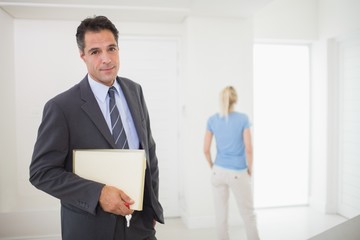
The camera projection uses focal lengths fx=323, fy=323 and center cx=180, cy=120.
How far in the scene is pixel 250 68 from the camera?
9.04 ft

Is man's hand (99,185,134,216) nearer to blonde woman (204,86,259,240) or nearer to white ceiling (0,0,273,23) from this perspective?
blonde woman (204,86,259,240)

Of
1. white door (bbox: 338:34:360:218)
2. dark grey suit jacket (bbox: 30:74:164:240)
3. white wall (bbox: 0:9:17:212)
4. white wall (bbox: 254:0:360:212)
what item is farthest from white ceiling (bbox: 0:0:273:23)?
dark grey suit jacket (bbox: 30:74:164:240)

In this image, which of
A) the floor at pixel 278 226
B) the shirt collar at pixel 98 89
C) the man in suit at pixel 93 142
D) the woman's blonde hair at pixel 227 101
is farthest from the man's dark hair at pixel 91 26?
the floor at pixel 278 226

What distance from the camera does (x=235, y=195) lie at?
2.28 meters

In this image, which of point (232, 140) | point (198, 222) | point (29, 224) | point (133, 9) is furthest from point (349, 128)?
point (29, 224)

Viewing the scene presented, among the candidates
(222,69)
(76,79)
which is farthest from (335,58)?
(76,79)

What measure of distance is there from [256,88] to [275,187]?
870mm

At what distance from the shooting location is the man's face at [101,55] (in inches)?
44.1

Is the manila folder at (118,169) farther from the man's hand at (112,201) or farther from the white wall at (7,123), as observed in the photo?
the white wall at (7,123)

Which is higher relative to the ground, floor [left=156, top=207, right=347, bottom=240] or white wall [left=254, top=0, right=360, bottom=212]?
white wall [left=254, top=0, right=360, bottom=212]

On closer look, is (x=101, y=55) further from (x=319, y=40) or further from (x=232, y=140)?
(x=319, y=40)

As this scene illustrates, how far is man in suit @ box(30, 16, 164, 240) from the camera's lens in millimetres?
974

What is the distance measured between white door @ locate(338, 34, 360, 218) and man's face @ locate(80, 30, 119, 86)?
1985 millimetres

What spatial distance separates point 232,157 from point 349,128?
1.05 m
